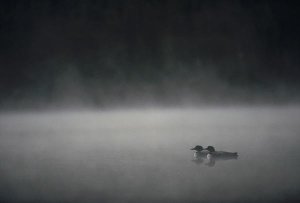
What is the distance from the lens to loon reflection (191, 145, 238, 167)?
5.35m

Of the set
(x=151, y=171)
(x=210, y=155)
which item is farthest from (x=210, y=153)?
(x=151, y=171)

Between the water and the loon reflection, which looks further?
the loon reflection

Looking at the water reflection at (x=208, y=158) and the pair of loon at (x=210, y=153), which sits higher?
the pair of loon at (x=210, y=153)

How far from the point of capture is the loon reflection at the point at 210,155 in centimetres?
535

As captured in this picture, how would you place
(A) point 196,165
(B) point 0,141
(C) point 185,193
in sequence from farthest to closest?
(B) point 0,141, (A) point 196,165, (C) point 185,193

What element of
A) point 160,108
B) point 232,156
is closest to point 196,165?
point 232,156

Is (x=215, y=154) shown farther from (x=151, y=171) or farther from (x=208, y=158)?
(x=151, y=171)

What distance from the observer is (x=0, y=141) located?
7.85 m

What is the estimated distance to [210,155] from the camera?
5.36 meters

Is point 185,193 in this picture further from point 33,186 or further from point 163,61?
point 163,61

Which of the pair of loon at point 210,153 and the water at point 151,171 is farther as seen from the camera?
the pair of loon at point 210,153

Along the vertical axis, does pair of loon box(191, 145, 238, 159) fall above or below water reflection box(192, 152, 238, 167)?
above

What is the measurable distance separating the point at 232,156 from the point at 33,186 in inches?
92.6

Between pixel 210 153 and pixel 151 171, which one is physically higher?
pixel 210 153
